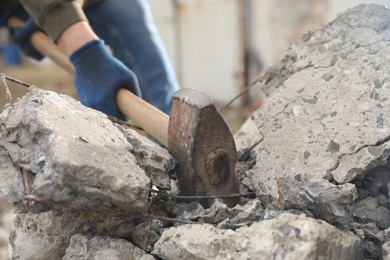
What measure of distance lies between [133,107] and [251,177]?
0.54m

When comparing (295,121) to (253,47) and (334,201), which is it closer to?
(334,201)

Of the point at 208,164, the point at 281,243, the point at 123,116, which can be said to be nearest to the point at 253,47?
the point at 123,116

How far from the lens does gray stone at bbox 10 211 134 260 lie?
1.45 meters

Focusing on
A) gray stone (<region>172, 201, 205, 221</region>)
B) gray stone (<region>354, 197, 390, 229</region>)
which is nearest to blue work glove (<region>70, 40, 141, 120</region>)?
gray stone (<region>172, 201, 205, 221</region>)

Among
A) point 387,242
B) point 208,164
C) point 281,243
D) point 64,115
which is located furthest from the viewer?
point 208,164

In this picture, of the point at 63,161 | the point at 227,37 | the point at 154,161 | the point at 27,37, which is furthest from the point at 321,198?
the point at 227,37

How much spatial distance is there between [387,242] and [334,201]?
6.5 inches

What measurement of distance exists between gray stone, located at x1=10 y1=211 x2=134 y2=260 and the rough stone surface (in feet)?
0.47

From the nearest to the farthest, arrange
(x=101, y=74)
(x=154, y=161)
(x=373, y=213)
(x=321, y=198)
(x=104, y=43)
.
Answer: (x=321, y=198), (x=373, y=213), (x=154, y=161), (x=101, y=74), (x=104, y=43)

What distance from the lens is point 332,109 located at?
162cm

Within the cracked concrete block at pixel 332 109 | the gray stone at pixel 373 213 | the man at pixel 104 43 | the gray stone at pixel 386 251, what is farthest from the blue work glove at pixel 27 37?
the gray stone at pixel 386 251

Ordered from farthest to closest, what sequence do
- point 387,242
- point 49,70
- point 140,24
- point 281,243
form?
point 49,70
point 140,24
point 387,242
point 281,243

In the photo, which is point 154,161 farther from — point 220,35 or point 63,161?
point 220,35

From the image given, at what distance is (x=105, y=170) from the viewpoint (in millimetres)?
1260
